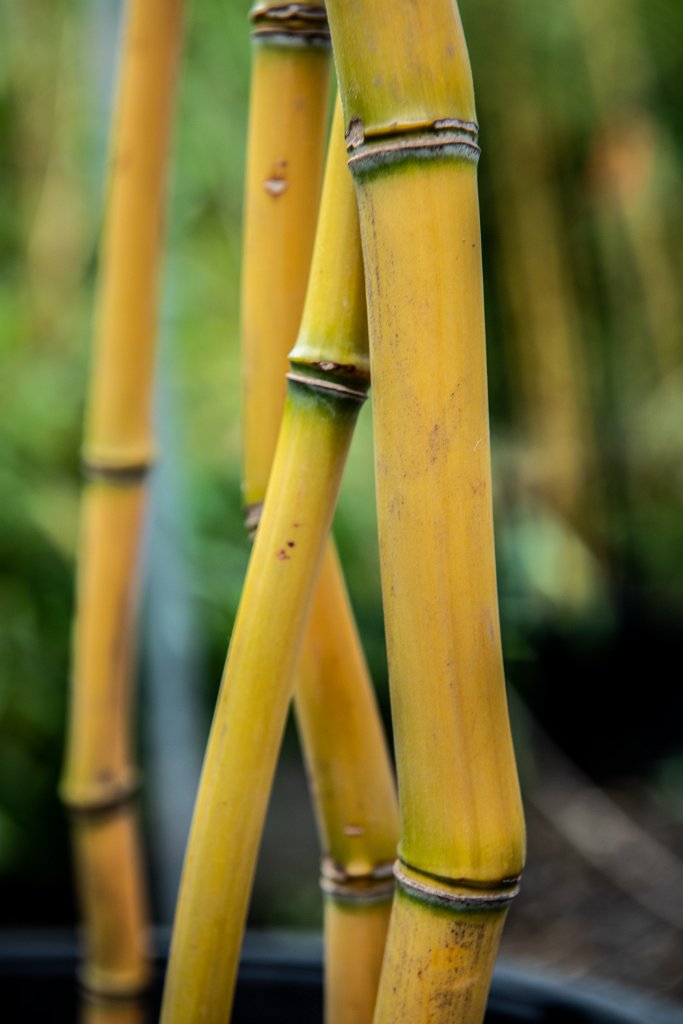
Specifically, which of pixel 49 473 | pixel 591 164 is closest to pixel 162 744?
pixel 49 473

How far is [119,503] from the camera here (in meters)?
0.54

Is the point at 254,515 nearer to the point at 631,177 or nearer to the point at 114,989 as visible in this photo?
the point at 114,989

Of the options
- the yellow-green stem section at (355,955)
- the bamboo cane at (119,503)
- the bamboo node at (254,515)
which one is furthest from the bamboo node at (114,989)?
the bamboo node at (254,515)

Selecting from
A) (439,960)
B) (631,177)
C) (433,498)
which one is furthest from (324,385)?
(631,177)

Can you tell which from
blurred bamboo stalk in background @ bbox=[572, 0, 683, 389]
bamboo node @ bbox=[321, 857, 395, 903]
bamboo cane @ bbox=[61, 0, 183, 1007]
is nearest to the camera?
bamboo node @ bbox=[321, 857, 395, 903]

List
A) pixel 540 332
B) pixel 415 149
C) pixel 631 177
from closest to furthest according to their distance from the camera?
pixel 415 149 < pixel 631 177 < pixel 540 332

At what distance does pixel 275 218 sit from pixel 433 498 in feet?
0.43

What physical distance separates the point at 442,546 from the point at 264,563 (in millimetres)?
63

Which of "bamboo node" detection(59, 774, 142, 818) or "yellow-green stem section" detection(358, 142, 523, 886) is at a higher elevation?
"yellow-green stem section" detection(358, 142, 523, 886)

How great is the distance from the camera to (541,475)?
1.83m

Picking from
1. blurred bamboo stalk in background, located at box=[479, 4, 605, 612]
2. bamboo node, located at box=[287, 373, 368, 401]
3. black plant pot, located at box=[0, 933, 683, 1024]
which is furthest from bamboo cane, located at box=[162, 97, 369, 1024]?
blurred bamboo stalk in background, located at box=[479, 4, 605, 612]

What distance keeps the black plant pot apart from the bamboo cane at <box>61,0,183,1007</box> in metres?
0.04

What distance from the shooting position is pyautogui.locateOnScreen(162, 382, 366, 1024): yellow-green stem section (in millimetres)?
327

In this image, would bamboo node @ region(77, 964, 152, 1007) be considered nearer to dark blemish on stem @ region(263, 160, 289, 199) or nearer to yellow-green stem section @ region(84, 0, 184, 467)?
yellow-green stem section @ region(84, 0, 184, 467)
